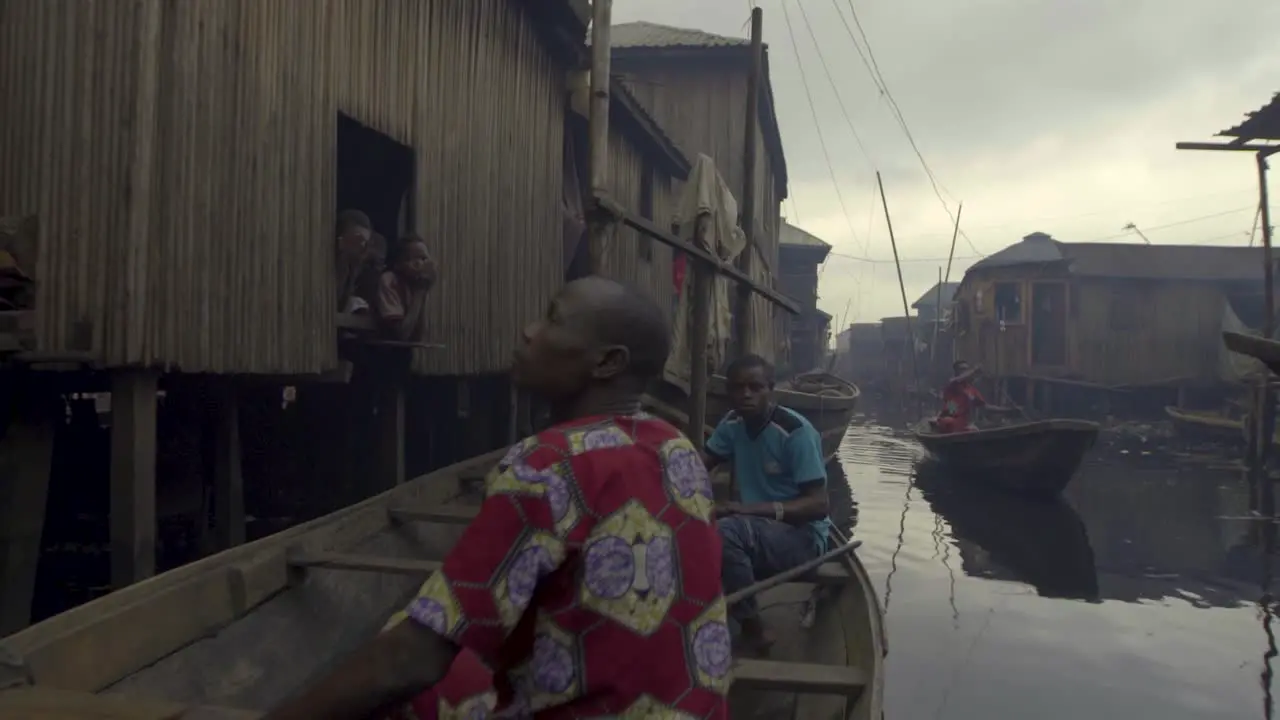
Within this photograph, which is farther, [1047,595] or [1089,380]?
[1089,380]

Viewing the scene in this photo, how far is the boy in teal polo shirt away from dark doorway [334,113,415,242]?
3.15 meters

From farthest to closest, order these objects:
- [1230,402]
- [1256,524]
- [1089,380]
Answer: [1089,380] < [1230,402] < [1256,524]

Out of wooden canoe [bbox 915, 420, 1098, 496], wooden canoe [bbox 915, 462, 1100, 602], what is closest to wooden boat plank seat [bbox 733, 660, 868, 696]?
wooden canoe [bbox 915, 462, 1100, 602]

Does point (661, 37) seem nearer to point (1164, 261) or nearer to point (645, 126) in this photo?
point (645, 126)

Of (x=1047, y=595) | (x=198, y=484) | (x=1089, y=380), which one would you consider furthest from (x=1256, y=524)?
(x=1089, y=380)

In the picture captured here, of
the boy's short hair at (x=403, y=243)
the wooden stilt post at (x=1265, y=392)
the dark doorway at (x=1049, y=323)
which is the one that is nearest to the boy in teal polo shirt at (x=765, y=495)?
the boy's short hair at (x=403, y=243)

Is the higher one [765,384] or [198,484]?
[765,384]

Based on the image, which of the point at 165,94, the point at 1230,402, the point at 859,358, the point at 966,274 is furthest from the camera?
the point at 859,358

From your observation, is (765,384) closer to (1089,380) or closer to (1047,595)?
(1047,595)

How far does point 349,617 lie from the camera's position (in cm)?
417

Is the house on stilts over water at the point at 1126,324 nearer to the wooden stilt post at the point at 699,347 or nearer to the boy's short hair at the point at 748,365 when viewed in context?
the wooden stilt post at the point at 699,347

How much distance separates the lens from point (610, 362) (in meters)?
1.65

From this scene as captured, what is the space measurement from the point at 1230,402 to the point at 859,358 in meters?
32.7

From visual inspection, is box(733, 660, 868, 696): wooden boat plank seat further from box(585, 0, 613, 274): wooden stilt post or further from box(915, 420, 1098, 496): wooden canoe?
box(915, 420, 1098, 496): wooden canoe
